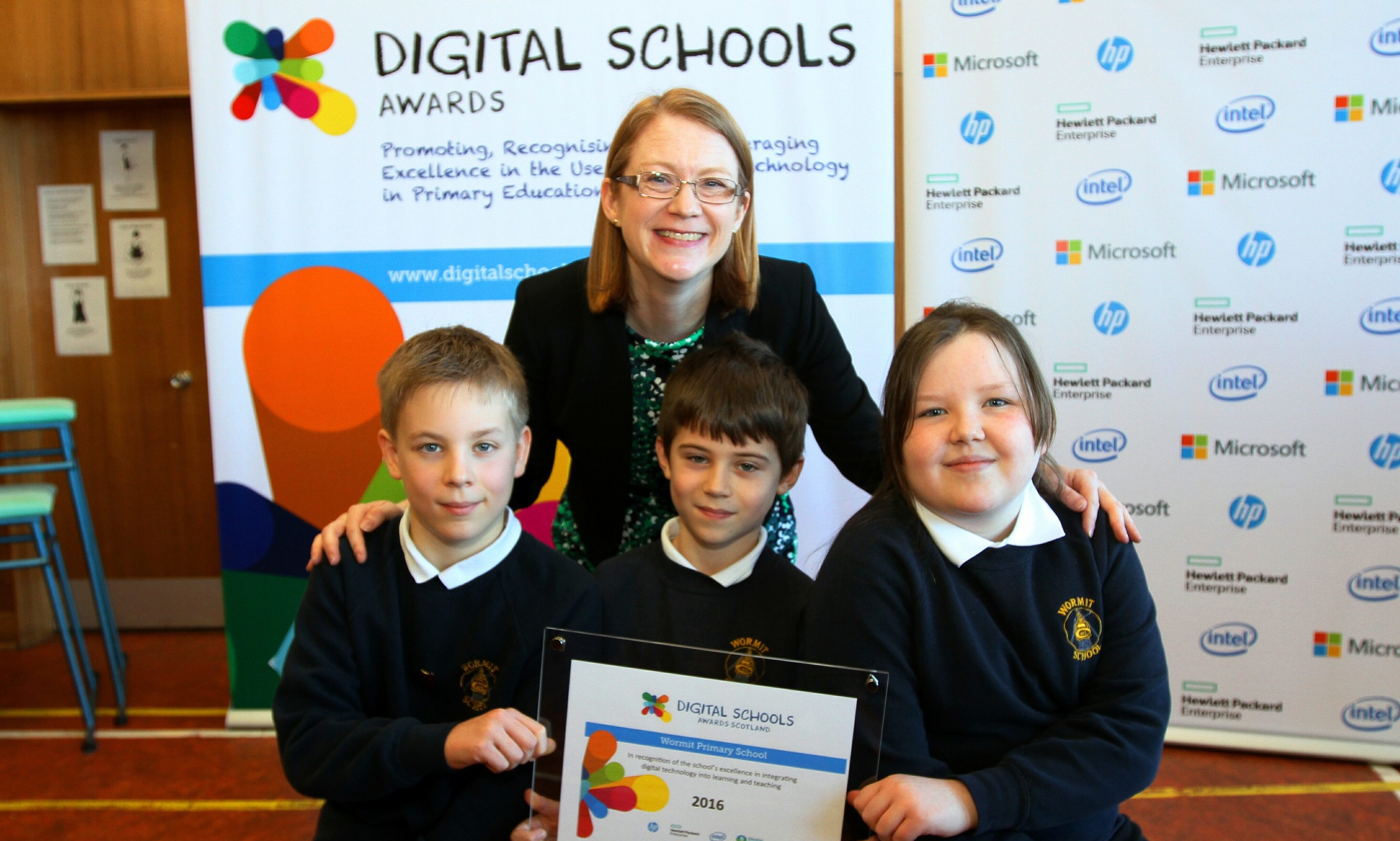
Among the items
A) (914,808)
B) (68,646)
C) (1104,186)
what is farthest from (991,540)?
(68,646)

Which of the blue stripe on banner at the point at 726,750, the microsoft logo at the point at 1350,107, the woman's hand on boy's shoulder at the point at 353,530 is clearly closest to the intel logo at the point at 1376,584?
the microsoft logo at the point at 1350,107

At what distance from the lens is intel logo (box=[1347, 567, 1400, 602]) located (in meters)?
3.35

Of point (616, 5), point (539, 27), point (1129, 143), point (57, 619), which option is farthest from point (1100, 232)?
point (57, 619)

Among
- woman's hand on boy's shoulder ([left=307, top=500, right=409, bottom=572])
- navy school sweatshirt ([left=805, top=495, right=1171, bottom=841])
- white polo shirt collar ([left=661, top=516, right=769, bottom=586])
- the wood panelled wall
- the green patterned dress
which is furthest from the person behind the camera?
the wood panelled wall

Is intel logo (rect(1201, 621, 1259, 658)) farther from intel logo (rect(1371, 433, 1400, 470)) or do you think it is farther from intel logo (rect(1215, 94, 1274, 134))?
intel logo (rect(1215, 94, 1274, 134))

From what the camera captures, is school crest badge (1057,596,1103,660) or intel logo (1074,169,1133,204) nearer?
school crest badge (1057,596,1103,660)

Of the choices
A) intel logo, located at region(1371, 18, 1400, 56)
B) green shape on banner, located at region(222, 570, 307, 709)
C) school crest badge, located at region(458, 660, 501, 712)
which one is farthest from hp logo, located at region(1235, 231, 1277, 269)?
green shape on banner, located at region(222, 570, 307, 709)

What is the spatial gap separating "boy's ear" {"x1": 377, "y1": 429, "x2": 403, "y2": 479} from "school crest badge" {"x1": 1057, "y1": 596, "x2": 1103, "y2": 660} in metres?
1.25

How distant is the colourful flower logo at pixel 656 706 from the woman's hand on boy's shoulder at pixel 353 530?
2.05 feet

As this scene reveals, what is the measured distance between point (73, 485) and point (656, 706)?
3304 millimetres

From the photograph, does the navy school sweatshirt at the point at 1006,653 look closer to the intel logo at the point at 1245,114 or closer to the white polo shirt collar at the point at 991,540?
the white polo shirt collar at the point at 991,540

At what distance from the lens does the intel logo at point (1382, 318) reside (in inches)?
129

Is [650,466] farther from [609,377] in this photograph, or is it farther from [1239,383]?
[1239,383]

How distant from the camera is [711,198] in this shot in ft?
6.47
